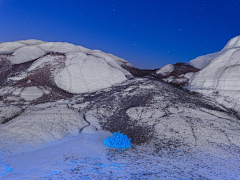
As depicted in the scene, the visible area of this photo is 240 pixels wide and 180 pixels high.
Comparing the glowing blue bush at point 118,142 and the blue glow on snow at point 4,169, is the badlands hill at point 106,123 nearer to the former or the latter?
the blue glow on snow at point 4,169

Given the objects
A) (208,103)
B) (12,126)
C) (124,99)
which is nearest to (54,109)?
(12,126)

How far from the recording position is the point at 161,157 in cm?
Answer: 447

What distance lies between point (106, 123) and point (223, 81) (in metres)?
6.27

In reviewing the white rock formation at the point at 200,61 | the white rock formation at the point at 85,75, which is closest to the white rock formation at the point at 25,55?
the white rock formation at the point at 85,75

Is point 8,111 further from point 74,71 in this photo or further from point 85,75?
point 85,75

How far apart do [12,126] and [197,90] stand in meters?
8.53

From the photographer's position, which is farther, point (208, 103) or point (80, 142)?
point (208, 103)

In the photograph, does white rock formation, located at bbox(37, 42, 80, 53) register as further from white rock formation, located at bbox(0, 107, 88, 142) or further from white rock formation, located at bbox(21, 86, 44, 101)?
white rock formation, located at bbox(0, 107, 88, 142)

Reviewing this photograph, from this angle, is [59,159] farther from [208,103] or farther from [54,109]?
[208,103]

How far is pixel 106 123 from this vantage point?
666 centimetres

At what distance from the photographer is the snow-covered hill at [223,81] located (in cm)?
845

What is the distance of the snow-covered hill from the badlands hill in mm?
246

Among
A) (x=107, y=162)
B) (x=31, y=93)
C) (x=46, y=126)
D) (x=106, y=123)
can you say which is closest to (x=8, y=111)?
(x=31, y=93)

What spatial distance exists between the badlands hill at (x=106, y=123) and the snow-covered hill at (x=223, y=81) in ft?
0.81
